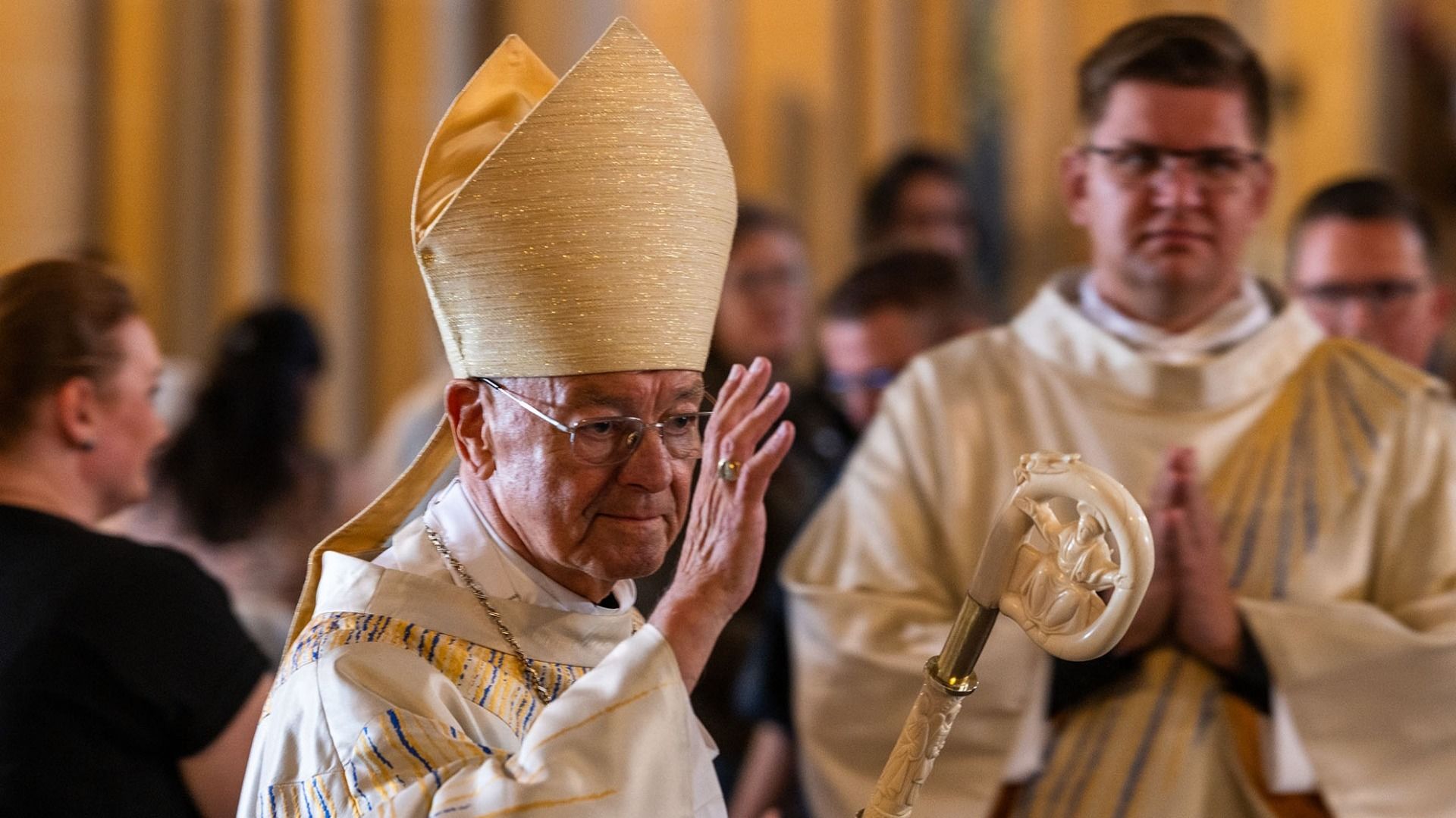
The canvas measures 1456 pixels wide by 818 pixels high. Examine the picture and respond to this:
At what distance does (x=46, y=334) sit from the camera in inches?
112

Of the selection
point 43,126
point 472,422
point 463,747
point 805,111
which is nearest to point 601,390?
point 472,422

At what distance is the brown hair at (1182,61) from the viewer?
3.12 m

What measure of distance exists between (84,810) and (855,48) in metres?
6.96

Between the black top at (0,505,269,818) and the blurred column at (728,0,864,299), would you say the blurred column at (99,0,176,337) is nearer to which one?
the blurred column at (728,0,864,299)

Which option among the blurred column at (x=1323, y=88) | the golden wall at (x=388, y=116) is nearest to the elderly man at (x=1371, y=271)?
the golden wall at (x=388, y=116)

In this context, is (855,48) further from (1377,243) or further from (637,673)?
(637,673)

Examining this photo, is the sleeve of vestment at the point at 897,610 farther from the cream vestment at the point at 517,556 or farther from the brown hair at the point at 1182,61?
the cream vestment at the point at 517,556

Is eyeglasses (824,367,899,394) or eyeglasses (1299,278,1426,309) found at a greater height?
eyeglasses (1299,278,1426,309)

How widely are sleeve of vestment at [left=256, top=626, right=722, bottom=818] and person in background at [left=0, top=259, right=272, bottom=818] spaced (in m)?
0.70

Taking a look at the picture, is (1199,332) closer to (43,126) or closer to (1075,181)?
(1075,181)

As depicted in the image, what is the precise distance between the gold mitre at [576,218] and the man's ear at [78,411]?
950 mm

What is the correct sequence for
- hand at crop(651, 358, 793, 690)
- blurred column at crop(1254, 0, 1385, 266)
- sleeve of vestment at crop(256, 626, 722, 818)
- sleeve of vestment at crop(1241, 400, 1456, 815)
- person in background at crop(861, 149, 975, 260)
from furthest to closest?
1. blurred column at crop(1254, 0, 1385, 266)
2. person in background at crop(861, 149, 975, 260)
3. sleeve of vestment at crop(1241, 400, 1456, 815)
4. hand at crop(651, 358, 793, 690)
5. sleeve of vestment at crop(256, 626, 722, 818)

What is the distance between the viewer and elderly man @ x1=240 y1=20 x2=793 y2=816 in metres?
1.96

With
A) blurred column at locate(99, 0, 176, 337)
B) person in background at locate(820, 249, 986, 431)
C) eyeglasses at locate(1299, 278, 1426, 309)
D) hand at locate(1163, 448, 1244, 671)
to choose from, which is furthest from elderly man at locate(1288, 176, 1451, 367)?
blurred column at locate(99, 0, 176, 337)
